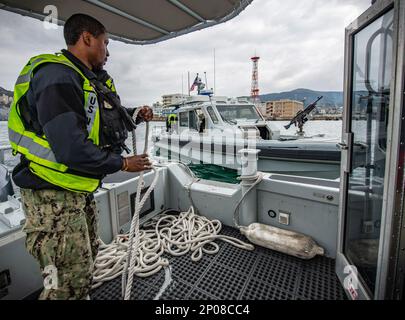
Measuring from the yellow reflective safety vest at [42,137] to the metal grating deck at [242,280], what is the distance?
97 cm

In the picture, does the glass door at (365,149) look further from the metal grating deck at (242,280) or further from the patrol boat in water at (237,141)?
the patrol boat in water at (237,141)

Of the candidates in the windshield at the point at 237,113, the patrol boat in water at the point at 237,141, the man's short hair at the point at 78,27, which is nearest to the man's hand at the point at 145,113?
the man's short hair at the point at 78,27

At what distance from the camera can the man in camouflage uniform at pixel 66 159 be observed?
0.93 meters

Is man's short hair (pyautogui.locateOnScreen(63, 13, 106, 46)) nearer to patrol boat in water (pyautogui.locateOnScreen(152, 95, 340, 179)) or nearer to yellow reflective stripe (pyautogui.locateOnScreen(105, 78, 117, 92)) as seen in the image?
yellow reflective stripe (pyautogui.locateOnScreen(105, 78, 117, 92))

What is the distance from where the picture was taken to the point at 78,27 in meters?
1.13

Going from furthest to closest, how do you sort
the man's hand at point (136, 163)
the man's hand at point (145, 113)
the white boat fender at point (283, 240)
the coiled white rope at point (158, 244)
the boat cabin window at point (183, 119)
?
the boat cabin window at point (183, 119), the white boat fender at point (283, 240), the coiled white rope at point (158, 244), the man's hand at point (145, 113), the man's hand at point (136, 163)

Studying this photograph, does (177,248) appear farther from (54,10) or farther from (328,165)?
(328,165)

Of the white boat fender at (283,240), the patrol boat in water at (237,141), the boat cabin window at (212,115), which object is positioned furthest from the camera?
the boat cabin window at (212,115)

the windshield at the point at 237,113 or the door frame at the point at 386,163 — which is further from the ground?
the windshield at the point at 237,113

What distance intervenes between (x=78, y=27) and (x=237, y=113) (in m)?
6.59

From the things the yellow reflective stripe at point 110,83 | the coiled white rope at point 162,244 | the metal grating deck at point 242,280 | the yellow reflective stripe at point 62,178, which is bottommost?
the metal grating deck at point 242,280

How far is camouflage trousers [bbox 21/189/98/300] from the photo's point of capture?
3.54ft

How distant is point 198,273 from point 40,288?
3.54ft
